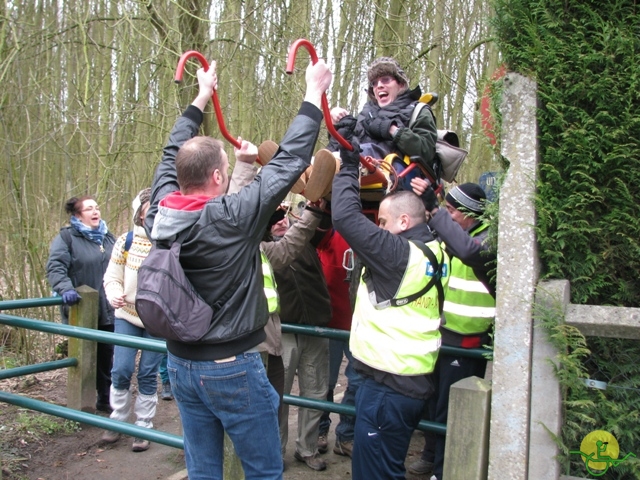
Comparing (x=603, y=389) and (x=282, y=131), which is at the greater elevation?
(x=282, y=131)

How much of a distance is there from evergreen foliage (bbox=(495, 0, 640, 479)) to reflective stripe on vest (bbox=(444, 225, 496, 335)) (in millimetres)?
1018

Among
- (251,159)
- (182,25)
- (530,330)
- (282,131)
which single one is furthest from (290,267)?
(282,131)

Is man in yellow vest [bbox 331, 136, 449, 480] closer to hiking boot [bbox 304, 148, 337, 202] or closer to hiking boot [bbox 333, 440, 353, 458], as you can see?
hiking boot [bbox 304, 148, 337, 202]

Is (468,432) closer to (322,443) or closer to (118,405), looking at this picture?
(322,443)

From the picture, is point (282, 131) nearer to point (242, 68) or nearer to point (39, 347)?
point (242, 68)

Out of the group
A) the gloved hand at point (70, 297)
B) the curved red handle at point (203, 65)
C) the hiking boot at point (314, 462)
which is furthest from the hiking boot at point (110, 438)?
the curved red handle at point (203, 65)

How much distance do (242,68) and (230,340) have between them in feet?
21.3

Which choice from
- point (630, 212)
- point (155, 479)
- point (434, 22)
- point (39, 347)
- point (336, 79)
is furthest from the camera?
point (336, 79)

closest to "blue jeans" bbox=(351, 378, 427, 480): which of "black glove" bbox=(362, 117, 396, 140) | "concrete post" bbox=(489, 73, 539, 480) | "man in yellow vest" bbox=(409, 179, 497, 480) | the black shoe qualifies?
"concrete post" bbox=(489, 73, 539, 480)

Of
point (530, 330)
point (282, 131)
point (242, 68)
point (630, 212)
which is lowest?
point (530, 330)

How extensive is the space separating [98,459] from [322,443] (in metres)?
1.59

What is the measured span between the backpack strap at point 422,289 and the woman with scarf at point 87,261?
3164mm

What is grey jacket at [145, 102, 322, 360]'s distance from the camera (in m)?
2.38

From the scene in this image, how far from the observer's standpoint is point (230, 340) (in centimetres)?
240
